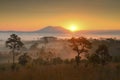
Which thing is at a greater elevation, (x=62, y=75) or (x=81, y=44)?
(x=81, y=44)

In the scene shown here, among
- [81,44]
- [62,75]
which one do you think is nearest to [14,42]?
[81,44]

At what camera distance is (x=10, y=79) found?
53.1 ft

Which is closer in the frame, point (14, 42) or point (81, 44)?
point (81, 44)

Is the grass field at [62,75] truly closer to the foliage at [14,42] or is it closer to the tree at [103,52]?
the tree at [103,52]

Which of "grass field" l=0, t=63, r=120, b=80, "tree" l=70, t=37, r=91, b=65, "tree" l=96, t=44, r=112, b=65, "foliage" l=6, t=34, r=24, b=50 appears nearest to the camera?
"grass field" l=0, t=63, r=120, b=80

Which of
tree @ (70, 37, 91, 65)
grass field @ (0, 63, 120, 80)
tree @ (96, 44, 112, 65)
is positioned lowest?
grass field @ (0, 63, 120, 80)

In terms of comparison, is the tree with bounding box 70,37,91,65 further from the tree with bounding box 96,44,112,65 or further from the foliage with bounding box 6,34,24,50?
the foliage with bounding box 6,34,24,50

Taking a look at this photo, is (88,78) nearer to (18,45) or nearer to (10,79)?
(10,79)


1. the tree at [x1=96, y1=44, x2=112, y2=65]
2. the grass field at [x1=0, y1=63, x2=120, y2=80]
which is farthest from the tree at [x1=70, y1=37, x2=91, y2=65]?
the grass field at [x1=0, y1=63, x2=120, y2=80]

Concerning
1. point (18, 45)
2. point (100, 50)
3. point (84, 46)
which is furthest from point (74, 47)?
point (18, 45)

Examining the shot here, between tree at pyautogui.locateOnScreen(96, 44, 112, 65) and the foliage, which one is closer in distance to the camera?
tree at pyautogui.locateOnScreen(96, 44, 112, 65)

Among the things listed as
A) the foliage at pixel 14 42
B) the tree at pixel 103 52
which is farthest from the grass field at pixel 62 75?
the foliage at pixel 14 42

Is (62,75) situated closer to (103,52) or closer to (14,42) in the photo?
(103,52)

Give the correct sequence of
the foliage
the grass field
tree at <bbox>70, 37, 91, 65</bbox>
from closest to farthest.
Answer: the grass field
tree at <bbox>70, 37, 91, 65</bbox>
the foliage
